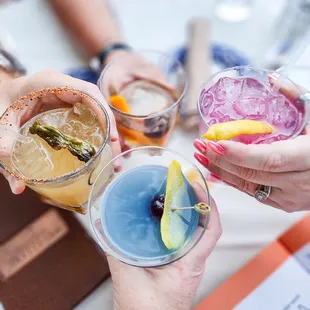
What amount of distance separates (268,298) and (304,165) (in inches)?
11.3

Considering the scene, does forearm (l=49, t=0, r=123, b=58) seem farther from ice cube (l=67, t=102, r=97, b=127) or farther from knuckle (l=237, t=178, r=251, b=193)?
knuckle (l=237, t=178, r=251, b=193)

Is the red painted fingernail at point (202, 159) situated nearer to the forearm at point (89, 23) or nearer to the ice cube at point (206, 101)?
the ice cube at point (206, 101)

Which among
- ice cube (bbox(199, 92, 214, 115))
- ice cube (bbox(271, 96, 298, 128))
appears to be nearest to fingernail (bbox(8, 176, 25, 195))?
ice cube (bbox(199, 92, 214, 115))

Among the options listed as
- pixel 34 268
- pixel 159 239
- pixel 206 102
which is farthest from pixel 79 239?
pixel 206 102

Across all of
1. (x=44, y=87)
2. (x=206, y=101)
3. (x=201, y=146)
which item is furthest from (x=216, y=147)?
(x=44, y=87)

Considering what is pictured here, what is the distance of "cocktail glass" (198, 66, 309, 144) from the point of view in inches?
29.5

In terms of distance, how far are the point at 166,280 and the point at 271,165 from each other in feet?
0.85

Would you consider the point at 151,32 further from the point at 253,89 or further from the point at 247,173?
the point at 247,173

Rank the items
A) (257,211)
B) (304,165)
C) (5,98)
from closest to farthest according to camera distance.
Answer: (304,165) < (5,98) < (257,211)

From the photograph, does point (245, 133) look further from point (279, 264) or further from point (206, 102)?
point (279, 264)

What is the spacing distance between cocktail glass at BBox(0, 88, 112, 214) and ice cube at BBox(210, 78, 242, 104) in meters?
0.22

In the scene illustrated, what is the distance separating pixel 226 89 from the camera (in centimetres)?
79

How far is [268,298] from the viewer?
2.60 feet

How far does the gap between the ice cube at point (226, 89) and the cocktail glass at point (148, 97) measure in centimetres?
10
